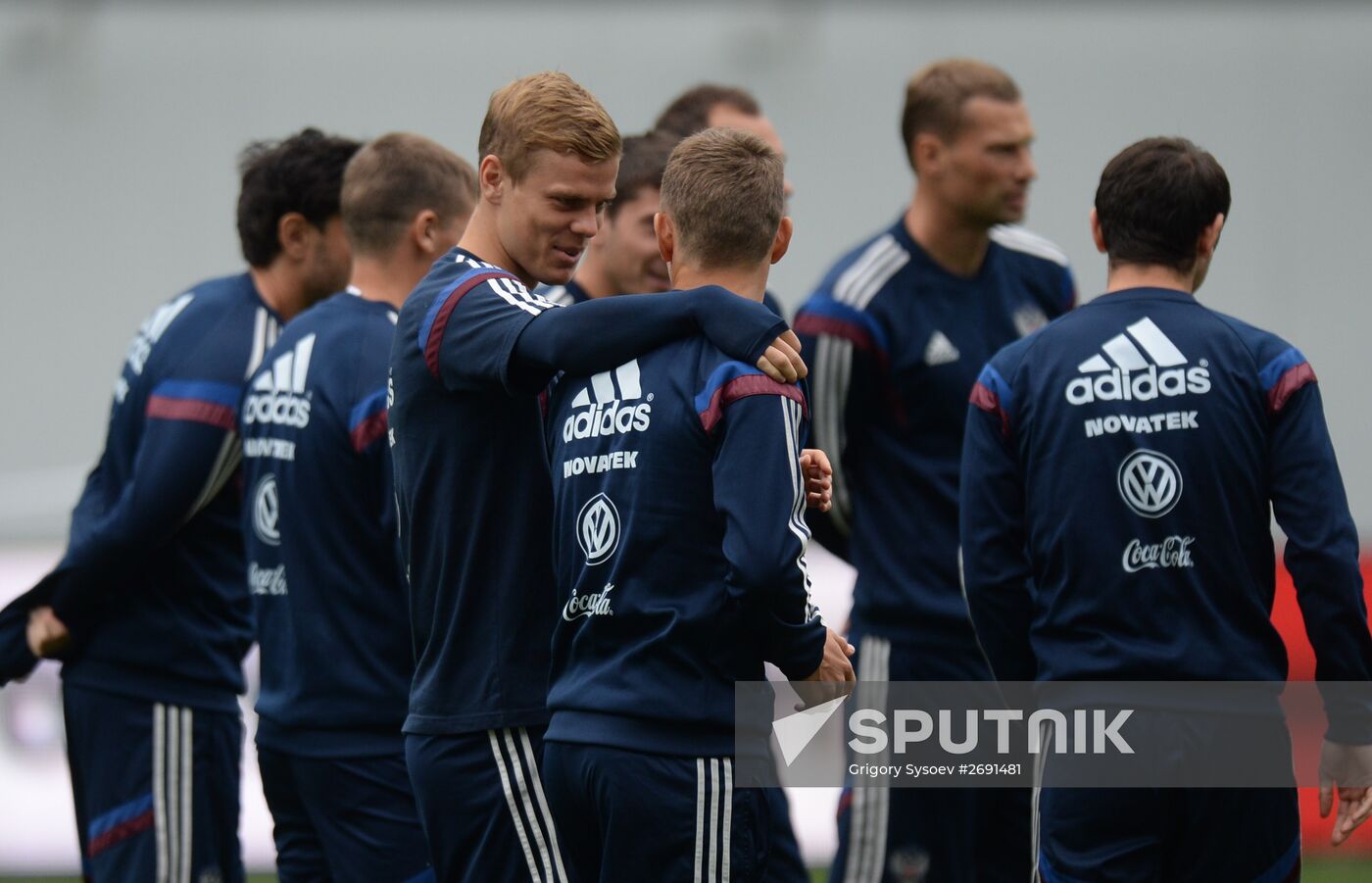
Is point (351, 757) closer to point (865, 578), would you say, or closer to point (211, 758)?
point (211, 758)

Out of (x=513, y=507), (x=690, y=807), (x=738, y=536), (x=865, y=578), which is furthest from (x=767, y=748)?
(x=865, y=578)

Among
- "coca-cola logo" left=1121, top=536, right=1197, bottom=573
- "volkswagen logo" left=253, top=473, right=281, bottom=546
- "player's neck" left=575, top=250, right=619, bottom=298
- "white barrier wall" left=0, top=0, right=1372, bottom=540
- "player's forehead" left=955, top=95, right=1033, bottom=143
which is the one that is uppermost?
"white barrier wall" left=0, top=0, right=1372, bottom=540

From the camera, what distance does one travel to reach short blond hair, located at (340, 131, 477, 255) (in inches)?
161

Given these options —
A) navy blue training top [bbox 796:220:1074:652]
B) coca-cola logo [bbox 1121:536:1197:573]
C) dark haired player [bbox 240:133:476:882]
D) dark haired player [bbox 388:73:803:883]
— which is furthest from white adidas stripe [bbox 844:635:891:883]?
dark haired player [bbox 388:73:803:883]

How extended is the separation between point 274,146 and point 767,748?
2.44m

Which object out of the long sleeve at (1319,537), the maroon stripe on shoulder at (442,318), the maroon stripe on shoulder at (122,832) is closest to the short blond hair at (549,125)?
the maroon stripe on shoulder at (442,318)

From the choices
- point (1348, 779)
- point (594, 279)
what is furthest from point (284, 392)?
point (1348, 779)

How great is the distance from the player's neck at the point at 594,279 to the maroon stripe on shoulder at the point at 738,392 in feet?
6.70

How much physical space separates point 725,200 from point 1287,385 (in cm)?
119

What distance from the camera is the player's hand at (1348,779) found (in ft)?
11.4

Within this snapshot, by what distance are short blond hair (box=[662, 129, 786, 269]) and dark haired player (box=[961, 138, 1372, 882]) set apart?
0.80m

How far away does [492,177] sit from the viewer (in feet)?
11.0

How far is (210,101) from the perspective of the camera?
11.0 metres

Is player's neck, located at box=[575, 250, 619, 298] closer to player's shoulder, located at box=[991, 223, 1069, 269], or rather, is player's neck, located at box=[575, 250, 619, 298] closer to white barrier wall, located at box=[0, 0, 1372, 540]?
player's shoulder, located at box=[991, 223, 1069, 269]
